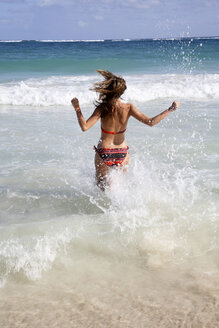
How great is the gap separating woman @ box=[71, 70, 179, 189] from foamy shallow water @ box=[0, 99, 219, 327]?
10.8 inches

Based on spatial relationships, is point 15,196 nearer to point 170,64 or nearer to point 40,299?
point 40,299

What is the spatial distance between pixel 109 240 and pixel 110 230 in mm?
179

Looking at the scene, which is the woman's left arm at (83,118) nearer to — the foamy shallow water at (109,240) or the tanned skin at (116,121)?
the tanned skin at (116,121)

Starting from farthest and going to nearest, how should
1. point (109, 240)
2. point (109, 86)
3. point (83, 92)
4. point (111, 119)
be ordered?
point (83, 92) < point (111, 119) < point (109, 86) < point (109, 240)

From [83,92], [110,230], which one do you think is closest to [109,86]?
[110,230]

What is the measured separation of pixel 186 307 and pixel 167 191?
2.03 m

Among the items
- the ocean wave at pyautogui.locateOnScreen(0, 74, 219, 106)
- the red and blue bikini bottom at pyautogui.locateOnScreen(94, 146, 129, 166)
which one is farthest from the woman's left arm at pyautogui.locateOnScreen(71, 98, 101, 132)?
the ocean wave at pyautogui.locateOnScreen(0, 74, 219, 106)

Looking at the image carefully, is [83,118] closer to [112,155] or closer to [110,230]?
[112,155]

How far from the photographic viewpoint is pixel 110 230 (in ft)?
11.9

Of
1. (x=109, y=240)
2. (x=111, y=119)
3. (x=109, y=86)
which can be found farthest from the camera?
(x=111, y=119)

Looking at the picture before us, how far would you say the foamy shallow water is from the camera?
2561mm

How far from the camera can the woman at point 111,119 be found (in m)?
3.79

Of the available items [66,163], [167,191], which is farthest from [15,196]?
[167,191]

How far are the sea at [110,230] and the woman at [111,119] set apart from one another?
207 millimetres
